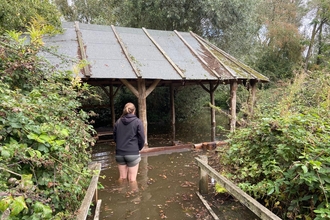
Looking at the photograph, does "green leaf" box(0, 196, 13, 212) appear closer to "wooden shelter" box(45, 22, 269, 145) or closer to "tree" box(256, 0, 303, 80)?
"wooden shelter" box(45, 22, 269, 145)

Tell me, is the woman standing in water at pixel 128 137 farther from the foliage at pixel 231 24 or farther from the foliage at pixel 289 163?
the foliage at pixel 231 24

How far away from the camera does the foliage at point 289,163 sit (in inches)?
86.0

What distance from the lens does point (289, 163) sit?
2699 millimetres

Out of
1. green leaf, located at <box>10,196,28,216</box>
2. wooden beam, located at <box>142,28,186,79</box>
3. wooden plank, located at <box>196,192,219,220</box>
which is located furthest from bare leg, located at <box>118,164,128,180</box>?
wooden beam, located at <box>142,28,186,79</box>

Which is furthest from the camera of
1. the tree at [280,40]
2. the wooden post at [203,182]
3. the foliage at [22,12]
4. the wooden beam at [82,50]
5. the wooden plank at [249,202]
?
the tree at [280,40]

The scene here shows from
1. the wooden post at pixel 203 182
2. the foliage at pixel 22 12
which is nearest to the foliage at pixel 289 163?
the wooden post at pixel 203 182

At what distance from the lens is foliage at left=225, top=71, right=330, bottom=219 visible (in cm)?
219

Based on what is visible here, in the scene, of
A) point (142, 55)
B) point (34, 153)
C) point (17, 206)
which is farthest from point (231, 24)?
point (17, 206)

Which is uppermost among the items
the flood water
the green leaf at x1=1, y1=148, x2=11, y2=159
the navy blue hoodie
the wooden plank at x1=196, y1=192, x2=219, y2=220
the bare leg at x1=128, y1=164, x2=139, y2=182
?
the green leaf at x1=1, y1=148, x2=11, y2=159

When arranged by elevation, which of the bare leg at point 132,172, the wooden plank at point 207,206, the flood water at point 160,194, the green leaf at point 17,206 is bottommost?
the flood water at point 160,194

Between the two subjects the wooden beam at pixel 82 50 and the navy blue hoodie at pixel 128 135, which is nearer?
the navy blue hoodie at pixel 128 135

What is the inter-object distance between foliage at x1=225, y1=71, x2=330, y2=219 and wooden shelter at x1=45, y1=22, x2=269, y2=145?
10.7ft

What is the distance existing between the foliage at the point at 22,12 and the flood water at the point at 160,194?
4672 millimetres

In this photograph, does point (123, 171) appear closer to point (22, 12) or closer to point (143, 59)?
point (143, 59)
